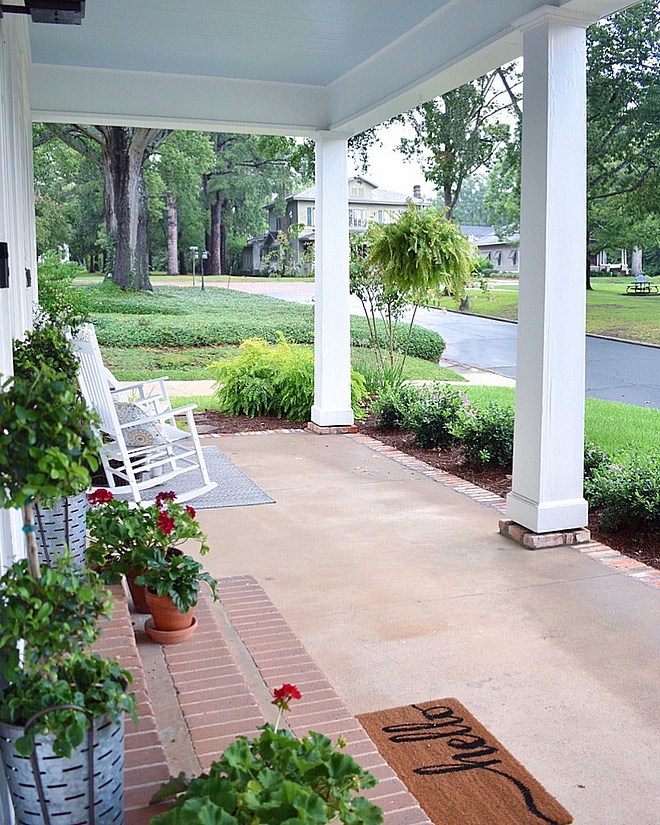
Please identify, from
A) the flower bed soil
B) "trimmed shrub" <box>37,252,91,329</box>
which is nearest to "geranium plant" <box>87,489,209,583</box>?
the flower bed soil

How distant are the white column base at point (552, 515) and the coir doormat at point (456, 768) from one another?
1.74 m

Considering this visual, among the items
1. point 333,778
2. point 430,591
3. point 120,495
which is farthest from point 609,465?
point 333,778

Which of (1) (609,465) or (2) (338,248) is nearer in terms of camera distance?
(1) (609,465)

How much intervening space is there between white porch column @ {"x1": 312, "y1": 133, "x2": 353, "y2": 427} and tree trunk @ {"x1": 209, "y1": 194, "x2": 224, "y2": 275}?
9.58m

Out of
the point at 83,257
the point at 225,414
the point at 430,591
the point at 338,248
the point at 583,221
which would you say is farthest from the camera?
the point at 83,257

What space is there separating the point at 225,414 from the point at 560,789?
6.55 metres

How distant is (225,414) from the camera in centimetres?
854

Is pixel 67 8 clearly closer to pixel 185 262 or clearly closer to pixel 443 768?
pixel 443 768

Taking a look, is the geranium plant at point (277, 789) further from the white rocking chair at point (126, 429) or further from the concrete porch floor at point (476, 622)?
the white rocking chair at point (126, 429)

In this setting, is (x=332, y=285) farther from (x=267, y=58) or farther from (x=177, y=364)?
(x=177, y=364)

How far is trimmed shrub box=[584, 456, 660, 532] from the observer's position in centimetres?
444

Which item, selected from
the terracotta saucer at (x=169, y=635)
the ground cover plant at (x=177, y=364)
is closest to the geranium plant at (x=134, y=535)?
the terracotta saucer at (x=169, y=635)

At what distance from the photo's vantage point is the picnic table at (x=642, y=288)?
7852mm

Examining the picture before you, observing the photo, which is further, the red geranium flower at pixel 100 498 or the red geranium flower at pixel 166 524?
the red geranium flower at pixel 100 498
